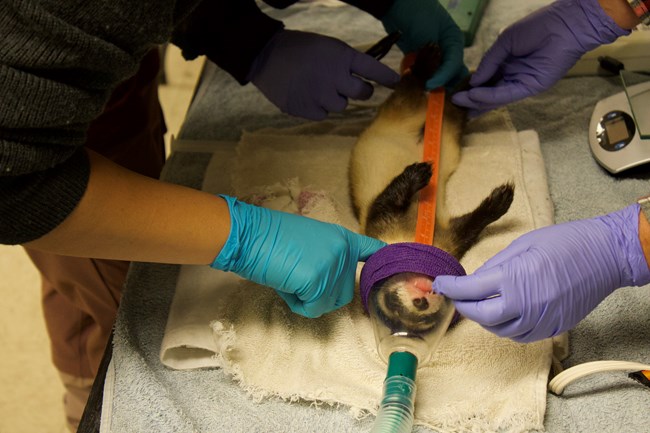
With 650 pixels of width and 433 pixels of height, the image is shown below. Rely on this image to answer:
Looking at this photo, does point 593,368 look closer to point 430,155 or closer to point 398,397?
point 398,397

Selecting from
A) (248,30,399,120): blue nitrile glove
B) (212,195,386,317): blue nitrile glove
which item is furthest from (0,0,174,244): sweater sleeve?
(248,30,399,120): blue nitrile glove

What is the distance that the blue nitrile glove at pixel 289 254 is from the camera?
106 cm

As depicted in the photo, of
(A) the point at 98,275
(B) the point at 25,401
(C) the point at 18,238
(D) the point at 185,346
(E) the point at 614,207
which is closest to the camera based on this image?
(C) the point at 18,238

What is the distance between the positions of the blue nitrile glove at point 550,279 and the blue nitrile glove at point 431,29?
69cm

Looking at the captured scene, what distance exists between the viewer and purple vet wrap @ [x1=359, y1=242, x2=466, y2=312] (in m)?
1.04

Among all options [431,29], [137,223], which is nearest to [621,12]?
[431,29]

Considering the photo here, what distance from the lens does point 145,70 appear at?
59.9 inches

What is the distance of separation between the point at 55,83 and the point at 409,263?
0.64 m

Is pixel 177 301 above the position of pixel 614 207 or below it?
below

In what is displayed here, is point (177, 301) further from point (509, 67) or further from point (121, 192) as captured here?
point (509, 67)

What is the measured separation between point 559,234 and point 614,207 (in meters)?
0.45

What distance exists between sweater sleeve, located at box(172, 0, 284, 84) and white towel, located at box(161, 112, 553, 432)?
0.31m

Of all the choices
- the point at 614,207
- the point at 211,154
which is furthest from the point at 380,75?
the point at 614,207

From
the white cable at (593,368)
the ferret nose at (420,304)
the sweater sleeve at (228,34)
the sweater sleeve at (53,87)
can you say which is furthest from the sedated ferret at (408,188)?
the sweater sleeve at (53,87)
